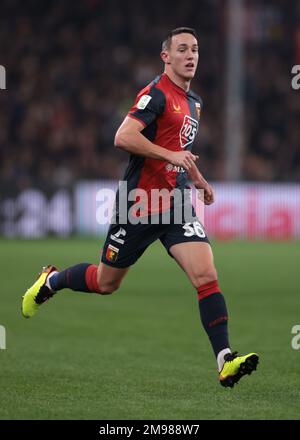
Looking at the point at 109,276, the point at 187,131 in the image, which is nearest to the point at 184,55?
the point at 187,131

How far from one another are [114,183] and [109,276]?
15997 millimetres

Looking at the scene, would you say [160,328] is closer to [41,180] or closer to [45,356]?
[45,356]

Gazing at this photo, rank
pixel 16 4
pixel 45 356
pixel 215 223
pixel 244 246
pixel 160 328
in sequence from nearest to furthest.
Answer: pixel 45 356 → pixel 160 328 → pixel 244 246 → pixel 215 223 → pixel 16 4

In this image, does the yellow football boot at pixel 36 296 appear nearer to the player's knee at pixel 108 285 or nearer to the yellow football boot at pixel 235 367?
the player's knee at pixel 108 285

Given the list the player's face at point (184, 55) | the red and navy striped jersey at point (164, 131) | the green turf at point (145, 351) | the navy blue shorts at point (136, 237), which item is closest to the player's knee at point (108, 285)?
the navy blue shorts at point (136, 237)

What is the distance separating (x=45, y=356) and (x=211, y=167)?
18.6m

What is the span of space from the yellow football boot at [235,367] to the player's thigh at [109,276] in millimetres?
1221

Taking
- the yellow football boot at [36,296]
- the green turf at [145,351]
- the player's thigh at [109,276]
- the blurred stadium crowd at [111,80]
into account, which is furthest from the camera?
the blurred stadium crowd at [111,80]

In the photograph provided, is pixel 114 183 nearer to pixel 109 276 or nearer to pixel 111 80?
pixel 111 80

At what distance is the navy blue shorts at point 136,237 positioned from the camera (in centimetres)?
735

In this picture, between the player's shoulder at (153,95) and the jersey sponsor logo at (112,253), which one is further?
the jersey sponsor logo at (112,253)

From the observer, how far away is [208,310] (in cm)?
709

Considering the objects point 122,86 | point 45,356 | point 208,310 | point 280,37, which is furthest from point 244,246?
point 208,310

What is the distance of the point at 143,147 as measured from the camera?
7102 mm
